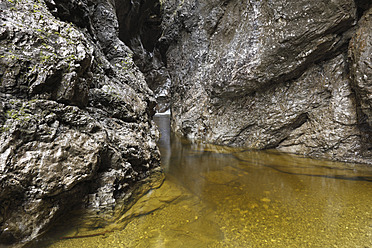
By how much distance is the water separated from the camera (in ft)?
8.09

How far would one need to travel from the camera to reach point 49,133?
279 cm

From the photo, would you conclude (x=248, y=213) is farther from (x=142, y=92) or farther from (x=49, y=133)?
(x=142, y=92)

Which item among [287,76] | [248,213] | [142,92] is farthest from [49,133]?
[287,76]

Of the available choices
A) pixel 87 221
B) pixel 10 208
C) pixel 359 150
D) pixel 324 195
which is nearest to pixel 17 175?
pixel 10 208

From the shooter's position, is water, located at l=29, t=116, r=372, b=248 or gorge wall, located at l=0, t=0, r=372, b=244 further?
gorge wall, located at l=0, t=0, r=372, b=244

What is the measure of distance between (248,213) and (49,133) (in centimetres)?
348

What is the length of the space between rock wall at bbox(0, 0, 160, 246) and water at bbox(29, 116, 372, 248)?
0.48 meters

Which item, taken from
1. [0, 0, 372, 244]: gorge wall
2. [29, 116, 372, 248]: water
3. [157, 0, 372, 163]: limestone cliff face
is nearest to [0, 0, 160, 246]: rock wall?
[0, 0, 372, 244]: gorge wall

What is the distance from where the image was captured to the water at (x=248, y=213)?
2465mm

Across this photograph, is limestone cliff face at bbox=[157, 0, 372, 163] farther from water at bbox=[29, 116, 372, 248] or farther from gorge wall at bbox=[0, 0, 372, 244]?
water at bbox=[29, 116, 372, 248]

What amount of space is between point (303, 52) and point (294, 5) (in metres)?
1.59

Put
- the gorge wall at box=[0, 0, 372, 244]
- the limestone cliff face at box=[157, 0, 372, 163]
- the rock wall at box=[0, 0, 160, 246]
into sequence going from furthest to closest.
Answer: the limestone cliff face at box=[157, 0, 372, 163], the gorge wall at box=[0, 0, 372, 244], the rock wall at box=[0, 0, 160, 246]

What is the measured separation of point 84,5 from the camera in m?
5.56

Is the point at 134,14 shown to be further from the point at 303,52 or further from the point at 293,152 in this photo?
the point at 293,152
